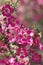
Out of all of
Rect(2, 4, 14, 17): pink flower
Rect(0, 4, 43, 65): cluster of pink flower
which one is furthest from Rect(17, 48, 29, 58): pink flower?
Rect(2, 4, 14, 17): pink flower

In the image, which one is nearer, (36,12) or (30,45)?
(30,45)

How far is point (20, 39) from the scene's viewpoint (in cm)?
198

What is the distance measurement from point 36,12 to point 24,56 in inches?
25.3

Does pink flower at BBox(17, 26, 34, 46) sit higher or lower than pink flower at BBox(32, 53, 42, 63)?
higher

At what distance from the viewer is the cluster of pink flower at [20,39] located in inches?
77.5

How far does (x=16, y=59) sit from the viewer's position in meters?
1.98

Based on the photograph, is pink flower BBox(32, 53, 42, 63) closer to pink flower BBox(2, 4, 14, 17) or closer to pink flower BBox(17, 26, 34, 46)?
pink flower BBox(17, 26, 34, 46)

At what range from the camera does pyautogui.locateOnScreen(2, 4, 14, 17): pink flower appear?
2.04 meters

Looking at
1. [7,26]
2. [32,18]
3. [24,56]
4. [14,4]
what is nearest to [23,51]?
[24,56]

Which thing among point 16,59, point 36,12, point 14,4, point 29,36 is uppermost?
point 36,12

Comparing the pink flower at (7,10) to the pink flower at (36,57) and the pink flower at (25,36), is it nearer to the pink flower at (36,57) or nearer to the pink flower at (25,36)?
the pink flower at (25,36)

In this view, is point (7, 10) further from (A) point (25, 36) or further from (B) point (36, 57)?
(B) point (36, 57)

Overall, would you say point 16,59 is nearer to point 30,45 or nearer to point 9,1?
point 30,45

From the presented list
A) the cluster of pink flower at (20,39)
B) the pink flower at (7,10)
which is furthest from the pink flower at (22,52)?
the pink flower at (7,10)
